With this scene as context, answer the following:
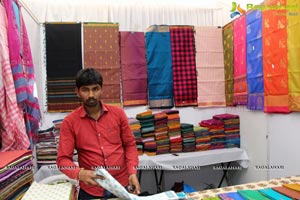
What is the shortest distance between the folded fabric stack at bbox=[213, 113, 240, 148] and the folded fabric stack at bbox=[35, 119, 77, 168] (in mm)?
1840

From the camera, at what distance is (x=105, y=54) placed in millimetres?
3268

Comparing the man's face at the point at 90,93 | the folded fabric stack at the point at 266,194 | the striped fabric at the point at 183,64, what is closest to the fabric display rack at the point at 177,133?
the striped fabric at the point at 183,64

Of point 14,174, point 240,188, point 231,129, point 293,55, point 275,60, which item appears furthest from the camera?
point 231,129

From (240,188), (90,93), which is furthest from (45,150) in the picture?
(240,188)

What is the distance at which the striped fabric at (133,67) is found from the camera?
3332 millimetres

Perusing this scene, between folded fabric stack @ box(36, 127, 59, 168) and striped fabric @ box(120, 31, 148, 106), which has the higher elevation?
striped fabric @ box(120, 31, 148, 106)

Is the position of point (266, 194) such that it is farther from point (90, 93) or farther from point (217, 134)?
point (217, 134)

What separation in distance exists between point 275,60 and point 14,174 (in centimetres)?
233

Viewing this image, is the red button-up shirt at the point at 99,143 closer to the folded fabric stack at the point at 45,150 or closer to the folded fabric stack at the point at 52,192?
the folded fabric stack at the point at 52,192

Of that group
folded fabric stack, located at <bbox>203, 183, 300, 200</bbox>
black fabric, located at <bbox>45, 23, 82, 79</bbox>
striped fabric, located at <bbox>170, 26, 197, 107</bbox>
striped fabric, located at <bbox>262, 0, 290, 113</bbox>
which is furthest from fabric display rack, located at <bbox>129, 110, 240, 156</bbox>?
folded fabric stack, located at <bbox>203, 183, 300, 200</bbox>

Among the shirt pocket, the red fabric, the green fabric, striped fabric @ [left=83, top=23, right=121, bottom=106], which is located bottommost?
the green fabric

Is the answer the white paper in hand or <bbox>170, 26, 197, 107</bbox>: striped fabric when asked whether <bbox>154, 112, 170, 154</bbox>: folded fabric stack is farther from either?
the white paper in hand

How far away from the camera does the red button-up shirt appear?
5.13 ft

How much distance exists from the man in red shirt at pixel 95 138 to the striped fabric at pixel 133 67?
5.48ft
